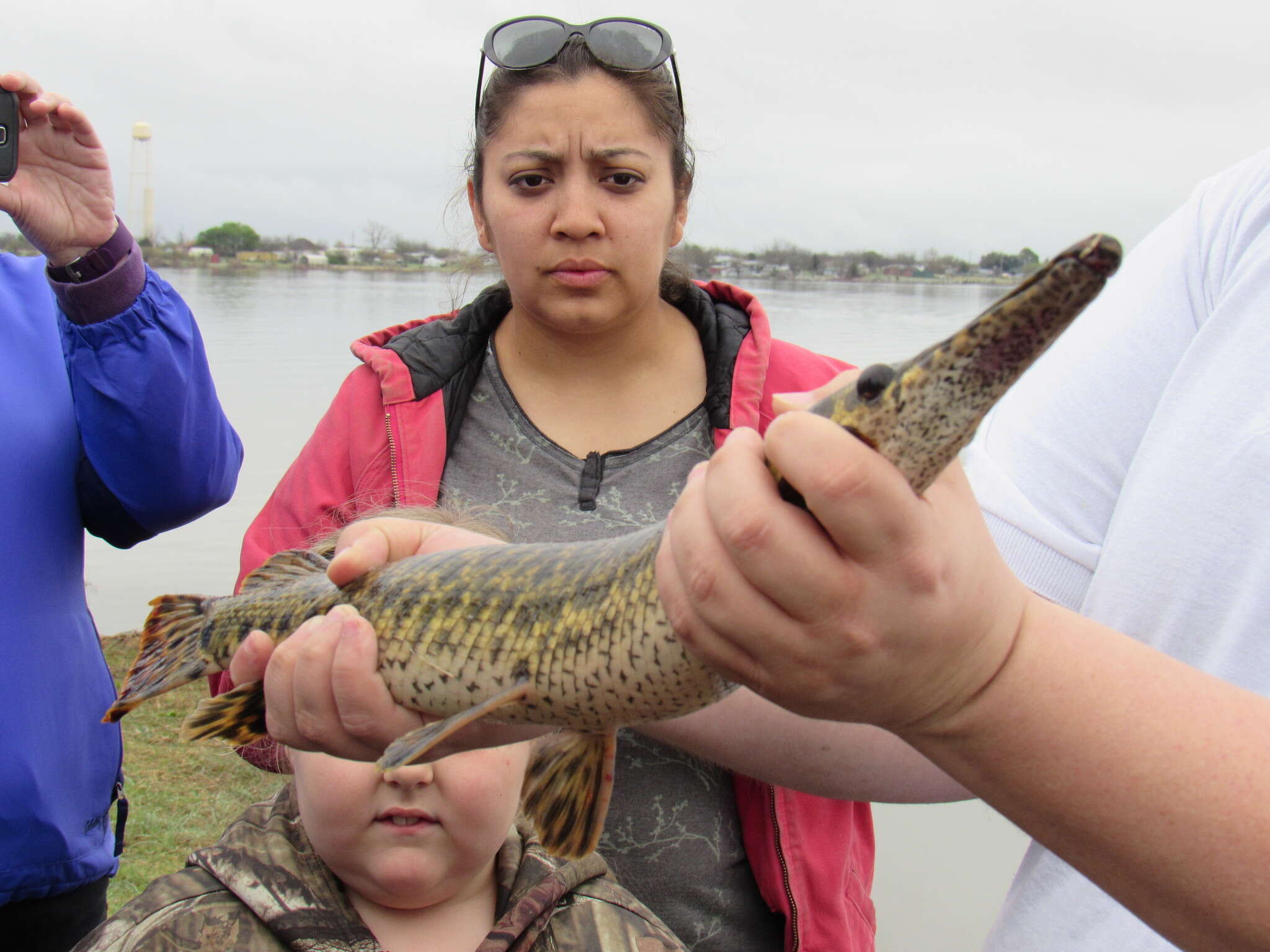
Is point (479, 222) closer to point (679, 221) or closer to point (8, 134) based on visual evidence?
point (679, 221)

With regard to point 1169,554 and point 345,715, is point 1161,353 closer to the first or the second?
point 1169,554

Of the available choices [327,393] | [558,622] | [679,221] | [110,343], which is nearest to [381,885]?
[558,622]

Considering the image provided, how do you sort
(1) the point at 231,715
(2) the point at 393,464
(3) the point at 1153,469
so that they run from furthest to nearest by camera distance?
(2) the point at 393,464, (1) the point at 231,715, (3) the point at 1153,469

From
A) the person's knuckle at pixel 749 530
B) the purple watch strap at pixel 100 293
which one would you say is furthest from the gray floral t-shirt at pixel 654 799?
the person's knuckle at pixel 749 530

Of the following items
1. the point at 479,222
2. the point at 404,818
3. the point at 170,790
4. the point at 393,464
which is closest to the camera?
the point at 404,818

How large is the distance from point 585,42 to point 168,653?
2182 millimetres

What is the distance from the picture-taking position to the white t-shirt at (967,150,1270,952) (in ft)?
5.25

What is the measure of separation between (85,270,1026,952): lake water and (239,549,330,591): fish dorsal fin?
1622 mm

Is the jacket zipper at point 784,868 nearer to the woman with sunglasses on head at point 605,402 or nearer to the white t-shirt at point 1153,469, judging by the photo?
the woman with sunglasses on head at point 605,402

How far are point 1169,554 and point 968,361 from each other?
717 millimetres

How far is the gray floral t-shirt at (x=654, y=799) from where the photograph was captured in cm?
266

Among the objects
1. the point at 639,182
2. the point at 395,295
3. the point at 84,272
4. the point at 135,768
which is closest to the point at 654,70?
the point at 639,182

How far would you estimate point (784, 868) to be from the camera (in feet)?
8.43

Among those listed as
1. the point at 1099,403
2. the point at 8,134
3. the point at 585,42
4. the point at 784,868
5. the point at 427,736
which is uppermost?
the point at 585,42
